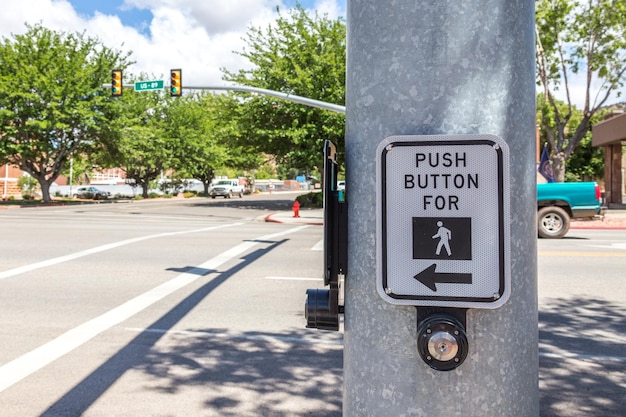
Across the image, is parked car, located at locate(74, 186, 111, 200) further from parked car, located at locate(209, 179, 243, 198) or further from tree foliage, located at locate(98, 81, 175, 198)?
parked car, located at locate(209, 179, 243, 198)

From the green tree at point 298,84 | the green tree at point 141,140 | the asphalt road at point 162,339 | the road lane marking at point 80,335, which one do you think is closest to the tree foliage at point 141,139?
the green tree at point 141,140

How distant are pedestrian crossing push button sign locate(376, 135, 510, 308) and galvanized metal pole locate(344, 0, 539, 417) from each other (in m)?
0.04

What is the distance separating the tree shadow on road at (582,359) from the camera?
385cm

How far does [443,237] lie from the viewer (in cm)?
115

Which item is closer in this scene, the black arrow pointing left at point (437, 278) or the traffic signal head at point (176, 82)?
the black arrow pointing left at point (437, 278)

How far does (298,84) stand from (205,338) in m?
26.4

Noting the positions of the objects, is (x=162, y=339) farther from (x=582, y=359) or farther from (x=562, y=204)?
(x=562, y=204)

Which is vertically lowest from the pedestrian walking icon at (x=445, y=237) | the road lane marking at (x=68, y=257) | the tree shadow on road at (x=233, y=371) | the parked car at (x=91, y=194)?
the tree shadow on road at (x=233, y=371)

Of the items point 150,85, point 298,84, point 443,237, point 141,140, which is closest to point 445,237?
point 443,237

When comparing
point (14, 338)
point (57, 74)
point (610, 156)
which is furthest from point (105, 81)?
point (14, 338)

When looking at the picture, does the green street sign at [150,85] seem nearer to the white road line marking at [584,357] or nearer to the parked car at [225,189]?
the white road line marking at [584,357]

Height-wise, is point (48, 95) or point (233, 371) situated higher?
point (48, 95)

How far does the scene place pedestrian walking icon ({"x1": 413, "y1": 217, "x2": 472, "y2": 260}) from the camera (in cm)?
115

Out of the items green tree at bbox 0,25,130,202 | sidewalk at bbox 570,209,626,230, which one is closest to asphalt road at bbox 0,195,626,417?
sidewalk at bbox 570,209,626,230
